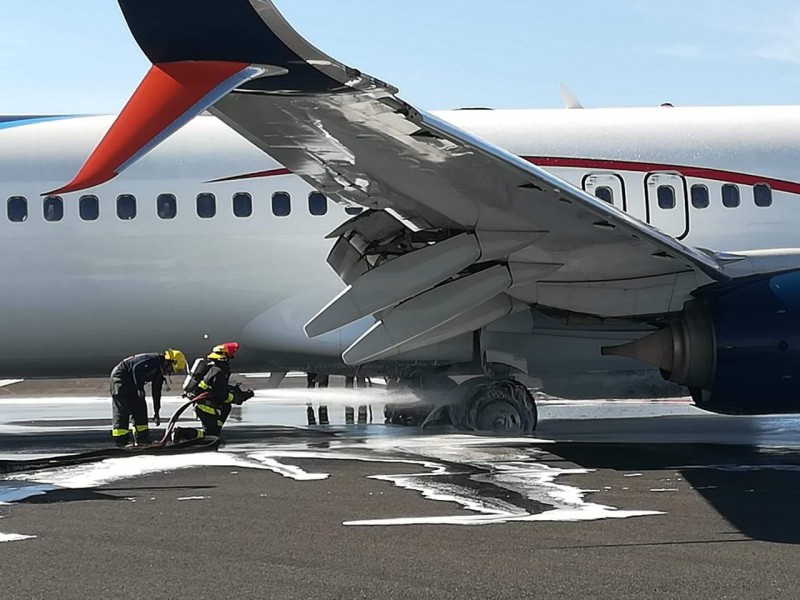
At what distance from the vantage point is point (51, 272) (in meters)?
14.7

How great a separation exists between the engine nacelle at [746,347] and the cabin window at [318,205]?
5.03 meters

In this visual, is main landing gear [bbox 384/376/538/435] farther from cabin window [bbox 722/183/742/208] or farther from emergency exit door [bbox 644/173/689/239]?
cabin window [bbox 722/183/742/208]

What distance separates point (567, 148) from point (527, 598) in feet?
32.0

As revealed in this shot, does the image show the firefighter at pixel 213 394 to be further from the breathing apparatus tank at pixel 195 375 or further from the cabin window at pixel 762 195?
the cabin window at pixel 762 195

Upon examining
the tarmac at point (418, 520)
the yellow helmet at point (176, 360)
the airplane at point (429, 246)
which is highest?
the airplane at point (429, 246)

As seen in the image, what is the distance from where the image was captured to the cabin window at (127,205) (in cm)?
1472

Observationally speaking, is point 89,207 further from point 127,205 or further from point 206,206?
point 206,206

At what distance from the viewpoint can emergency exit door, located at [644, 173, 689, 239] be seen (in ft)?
47.7

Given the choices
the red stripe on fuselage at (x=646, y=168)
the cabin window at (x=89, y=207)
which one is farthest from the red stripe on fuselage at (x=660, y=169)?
the cabin window at (x=89, y=207)

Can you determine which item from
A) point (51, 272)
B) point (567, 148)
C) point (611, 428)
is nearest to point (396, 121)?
point (567, 148)

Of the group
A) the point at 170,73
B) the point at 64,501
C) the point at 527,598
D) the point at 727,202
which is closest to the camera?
the point at 527,598

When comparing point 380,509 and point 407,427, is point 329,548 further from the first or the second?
point 407,427

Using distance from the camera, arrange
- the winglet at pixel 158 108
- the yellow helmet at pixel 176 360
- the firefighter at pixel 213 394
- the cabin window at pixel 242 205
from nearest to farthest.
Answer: the winglet at pixel 158 108, the firefighter at pixel 213 394, the yellow helmet at pixel 176 360, the cabin window at pixel 242 205

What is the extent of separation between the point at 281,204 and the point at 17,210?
3416mm
